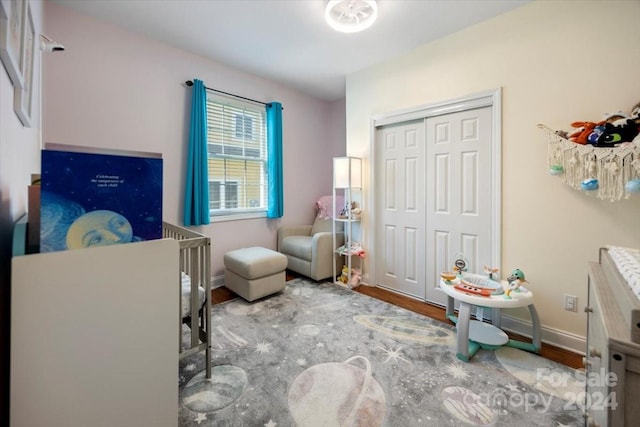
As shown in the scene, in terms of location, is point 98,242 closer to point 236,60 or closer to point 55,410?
point 55,410

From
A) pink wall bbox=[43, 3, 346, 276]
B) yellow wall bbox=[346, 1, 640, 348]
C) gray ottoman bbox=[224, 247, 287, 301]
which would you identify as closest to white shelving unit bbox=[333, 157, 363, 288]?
gray ottoman bbox=[224, 247, 287, 301]

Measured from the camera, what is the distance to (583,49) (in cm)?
188

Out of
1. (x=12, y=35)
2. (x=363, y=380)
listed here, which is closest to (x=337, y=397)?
(x=363, y=380)

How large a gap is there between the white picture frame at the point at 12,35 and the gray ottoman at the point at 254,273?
79.5 inches

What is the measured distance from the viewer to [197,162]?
9.64 ft

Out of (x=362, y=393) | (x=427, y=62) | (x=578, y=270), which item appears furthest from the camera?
(x=427, y=62)

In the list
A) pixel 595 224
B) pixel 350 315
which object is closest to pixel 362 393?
pixel 350 315

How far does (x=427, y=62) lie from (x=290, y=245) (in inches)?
100

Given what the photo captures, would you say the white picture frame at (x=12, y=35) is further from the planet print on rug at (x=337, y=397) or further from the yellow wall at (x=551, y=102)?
the yellow wall at (x=551, y=102)

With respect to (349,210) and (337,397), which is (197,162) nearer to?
(349,210)

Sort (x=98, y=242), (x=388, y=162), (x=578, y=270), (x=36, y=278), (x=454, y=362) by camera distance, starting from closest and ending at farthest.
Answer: (x=36, y=278) → (x=98, y=242) → (x=454, y=362) → (x=578, y=270) → (x=388, y=162)

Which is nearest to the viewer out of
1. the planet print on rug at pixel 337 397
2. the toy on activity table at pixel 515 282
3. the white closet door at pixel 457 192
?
the planet print on rug at pixel 337 397

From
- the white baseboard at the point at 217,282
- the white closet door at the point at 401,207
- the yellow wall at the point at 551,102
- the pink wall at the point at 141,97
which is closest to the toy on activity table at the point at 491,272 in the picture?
the yellow wall at the point at 551,102

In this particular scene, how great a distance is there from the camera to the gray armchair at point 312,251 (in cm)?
329
